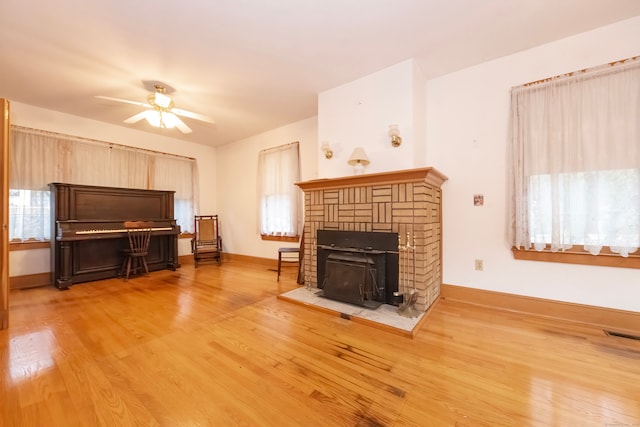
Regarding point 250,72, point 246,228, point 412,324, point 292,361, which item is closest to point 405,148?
point 412,324

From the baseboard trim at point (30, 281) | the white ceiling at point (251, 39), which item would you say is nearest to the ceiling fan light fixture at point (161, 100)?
the white ceiling at point (251, 39)

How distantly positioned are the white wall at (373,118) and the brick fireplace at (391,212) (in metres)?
0.26

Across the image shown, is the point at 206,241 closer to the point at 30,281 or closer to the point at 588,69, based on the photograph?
the point at 30,281

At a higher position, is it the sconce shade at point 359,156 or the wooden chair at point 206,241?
the sconce shade at point 359,156

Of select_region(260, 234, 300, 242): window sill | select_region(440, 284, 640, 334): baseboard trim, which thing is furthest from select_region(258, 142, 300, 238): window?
select_region(440, 284, 640, 334): baseboard trim

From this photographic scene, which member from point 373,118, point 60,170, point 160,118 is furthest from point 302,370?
point 60,170

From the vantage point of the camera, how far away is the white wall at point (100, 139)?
3.53 m

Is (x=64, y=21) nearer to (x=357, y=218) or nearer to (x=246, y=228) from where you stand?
(x=357, y=218)

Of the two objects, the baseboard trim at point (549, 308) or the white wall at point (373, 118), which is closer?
the baseboard trim at point (549, 308)

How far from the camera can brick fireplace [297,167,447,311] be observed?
2.41 metres

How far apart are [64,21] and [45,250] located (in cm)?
337

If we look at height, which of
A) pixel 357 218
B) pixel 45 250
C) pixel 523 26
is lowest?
pixel 45 250

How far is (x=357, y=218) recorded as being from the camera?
2816mm

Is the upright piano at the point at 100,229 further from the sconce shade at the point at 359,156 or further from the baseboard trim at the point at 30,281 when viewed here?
the sconce shade at the point at 359,156
